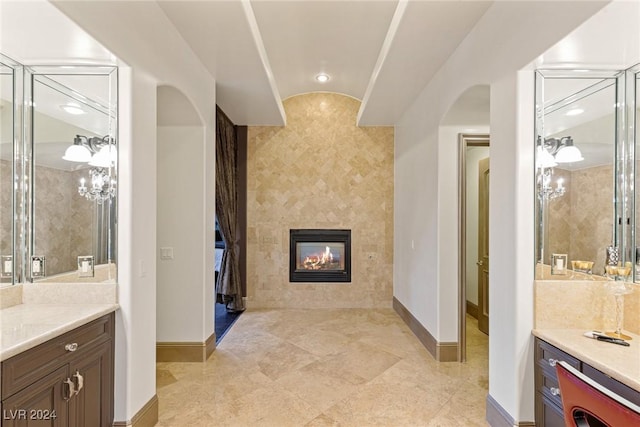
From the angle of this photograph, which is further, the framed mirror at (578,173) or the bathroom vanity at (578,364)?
the framed mirror at (578,173)

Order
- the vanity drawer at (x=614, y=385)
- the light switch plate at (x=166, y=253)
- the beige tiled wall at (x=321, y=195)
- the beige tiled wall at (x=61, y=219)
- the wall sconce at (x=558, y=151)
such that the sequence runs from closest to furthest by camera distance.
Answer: the vanity drawer at (x=614, y=385) < the wall sconce at (x=558, y=151) < the beige tiled wall at (x=61, y=219) < the light switch plate at (x=166, y=253) < the beige tiled wall at (x=321, y=195)

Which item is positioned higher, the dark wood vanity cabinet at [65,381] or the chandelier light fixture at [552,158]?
the chandelier light fixture at [552,158]

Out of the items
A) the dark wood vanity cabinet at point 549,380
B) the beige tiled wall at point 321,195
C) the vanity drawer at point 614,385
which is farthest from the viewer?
the beige tiled wall at point 321,195

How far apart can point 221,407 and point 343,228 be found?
332cm

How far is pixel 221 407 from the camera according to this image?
2.50 meters

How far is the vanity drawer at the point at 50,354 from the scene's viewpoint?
1.35 metres

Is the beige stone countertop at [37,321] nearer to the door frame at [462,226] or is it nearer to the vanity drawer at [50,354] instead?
the vanity drawer at [50,354]

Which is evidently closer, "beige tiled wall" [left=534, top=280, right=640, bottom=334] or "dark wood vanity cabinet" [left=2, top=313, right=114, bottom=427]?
"dark wood vanity cabinet" [left=2, top=313, right=114, bottom=427]

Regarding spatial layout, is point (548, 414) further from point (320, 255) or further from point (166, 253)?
point (320, 255)

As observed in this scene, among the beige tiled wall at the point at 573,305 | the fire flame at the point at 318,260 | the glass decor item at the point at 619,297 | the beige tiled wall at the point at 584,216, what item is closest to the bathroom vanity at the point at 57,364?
the beige tiled wall at the point at 573,305

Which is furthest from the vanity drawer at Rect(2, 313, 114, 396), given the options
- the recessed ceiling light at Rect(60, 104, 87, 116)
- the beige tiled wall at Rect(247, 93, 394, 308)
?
the beige tiled wall at Rect(247, 93, 394, 308)

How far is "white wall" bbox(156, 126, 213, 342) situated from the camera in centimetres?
328

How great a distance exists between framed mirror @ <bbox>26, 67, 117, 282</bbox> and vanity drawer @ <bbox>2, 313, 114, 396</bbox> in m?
0.32

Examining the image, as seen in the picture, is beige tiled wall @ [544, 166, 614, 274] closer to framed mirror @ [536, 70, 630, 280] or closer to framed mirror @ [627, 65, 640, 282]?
framed mirror @ [536, 70, 630, 280]
